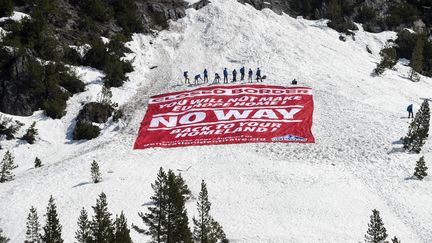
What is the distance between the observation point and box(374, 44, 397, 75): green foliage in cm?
5368

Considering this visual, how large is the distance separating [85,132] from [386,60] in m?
30.1

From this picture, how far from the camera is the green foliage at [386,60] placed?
53678mm

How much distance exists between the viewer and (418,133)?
1470 inches

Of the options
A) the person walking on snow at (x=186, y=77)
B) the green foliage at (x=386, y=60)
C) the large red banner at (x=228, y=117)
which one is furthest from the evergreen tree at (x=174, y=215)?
the green foliage at (x=386, y=60)

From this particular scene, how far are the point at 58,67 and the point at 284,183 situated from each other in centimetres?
2605

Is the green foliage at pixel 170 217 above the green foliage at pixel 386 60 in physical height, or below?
below

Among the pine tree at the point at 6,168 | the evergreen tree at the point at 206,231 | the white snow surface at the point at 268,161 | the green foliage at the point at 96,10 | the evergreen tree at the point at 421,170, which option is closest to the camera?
the evergreen tree at the point at 206,231

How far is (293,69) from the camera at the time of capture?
173 ft

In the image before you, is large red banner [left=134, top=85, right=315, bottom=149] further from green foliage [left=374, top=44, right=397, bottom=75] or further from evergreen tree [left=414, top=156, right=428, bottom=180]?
green foliage [left=374, top=44, right=397, bottom=75]

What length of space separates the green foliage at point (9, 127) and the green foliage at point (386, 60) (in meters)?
33.5

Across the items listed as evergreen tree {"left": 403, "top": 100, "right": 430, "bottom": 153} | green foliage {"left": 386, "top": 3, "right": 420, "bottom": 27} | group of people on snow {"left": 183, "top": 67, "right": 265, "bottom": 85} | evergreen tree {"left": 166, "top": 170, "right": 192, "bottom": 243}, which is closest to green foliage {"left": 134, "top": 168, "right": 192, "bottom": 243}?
evergreen tree {"left": 166, "top": 170, "right": 192, "bottom": 243}

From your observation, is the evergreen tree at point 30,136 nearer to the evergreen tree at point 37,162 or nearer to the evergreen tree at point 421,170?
the evergreen tree at point 37,162

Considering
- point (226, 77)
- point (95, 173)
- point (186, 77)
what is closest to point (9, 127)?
point (95, 173)

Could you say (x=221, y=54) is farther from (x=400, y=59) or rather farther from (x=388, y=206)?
(x=388, y=206)
